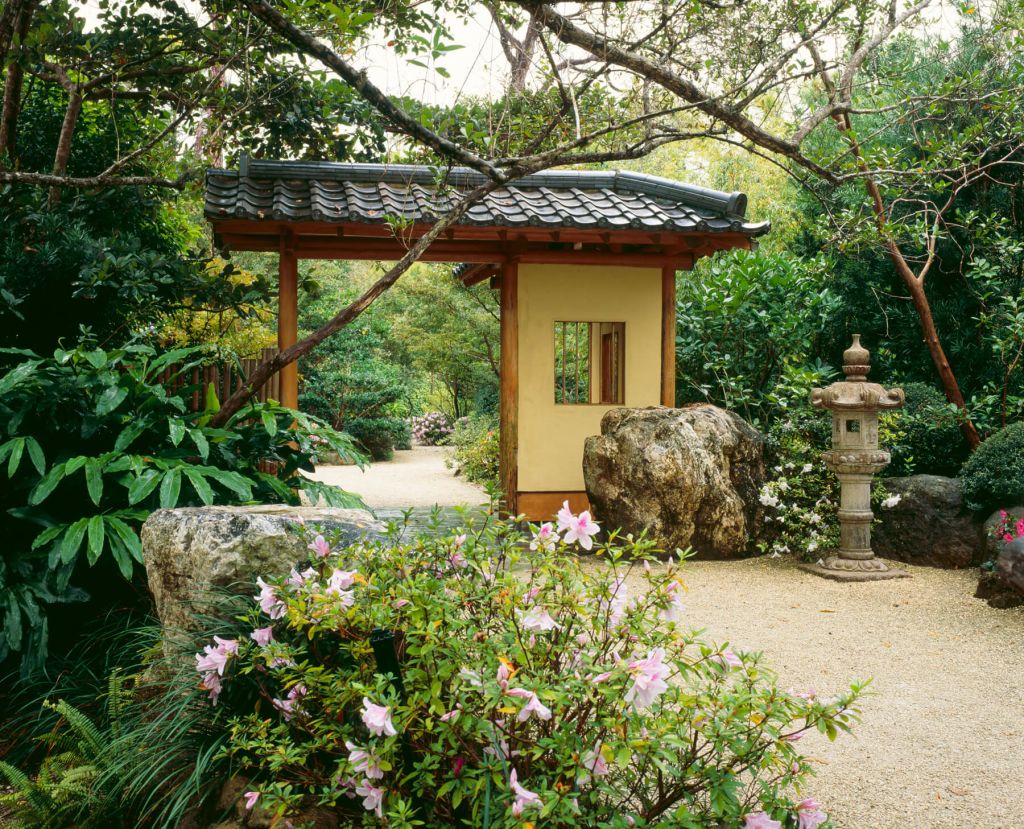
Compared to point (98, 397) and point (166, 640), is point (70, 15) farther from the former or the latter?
point (166, 640)

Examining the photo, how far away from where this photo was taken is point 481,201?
288 inches

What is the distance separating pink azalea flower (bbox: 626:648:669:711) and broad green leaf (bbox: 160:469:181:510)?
8.02 ft

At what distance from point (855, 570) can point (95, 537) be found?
18.2 feet

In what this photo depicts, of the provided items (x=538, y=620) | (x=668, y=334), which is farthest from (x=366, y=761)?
(x=668, y=334)

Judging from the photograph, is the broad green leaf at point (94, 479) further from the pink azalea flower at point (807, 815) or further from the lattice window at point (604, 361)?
the lattice window at point (604, 361)

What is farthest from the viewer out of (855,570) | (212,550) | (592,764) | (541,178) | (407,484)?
(407,484)

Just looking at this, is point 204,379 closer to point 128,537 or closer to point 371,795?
point 128,537

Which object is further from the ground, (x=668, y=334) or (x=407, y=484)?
(x=668, y=334)

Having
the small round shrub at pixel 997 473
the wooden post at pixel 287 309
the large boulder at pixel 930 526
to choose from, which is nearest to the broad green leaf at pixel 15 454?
the wooden post at pixel 287 309

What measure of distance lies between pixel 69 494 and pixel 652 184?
19.4ft

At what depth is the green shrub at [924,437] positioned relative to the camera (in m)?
7.62

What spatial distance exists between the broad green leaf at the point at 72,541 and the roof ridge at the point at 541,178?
4427 millimetres

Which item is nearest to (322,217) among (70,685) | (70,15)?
(70,15)

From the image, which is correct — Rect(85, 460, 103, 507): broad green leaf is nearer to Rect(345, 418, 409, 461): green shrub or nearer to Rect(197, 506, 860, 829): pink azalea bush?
Rect(197, 506, 860, 829): pink azalea bush
